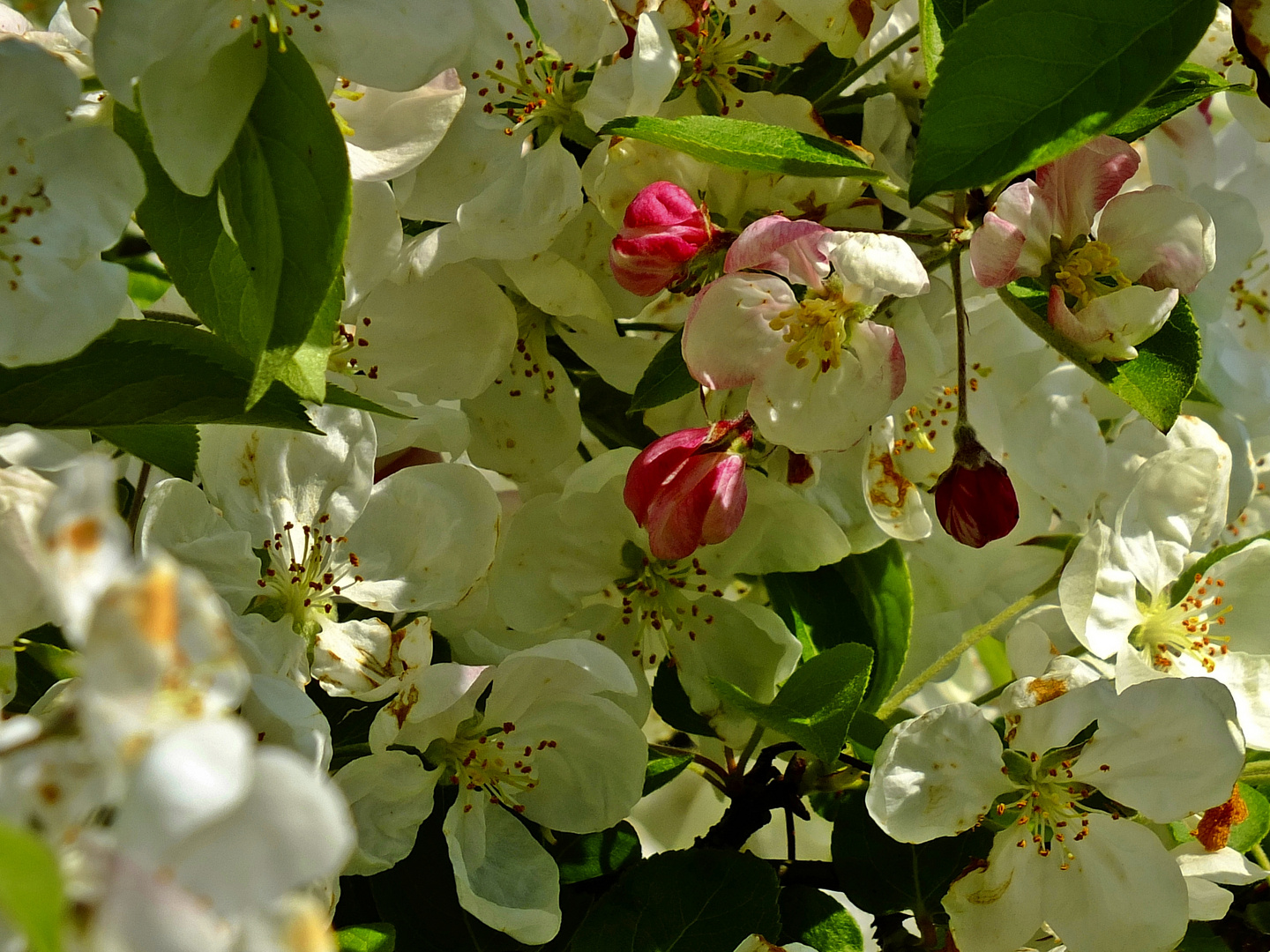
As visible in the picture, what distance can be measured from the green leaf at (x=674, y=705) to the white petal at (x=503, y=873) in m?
0.14

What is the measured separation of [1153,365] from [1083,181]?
0.10 meters

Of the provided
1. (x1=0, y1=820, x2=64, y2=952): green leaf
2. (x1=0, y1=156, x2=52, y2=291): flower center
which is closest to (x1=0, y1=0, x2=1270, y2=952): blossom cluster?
(x1=0, y1=156, x2=52, y2=291): flower center

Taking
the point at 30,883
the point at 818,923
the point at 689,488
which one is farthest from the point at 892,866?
the point at 30,883

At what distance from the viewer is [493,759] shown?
→ 71cm

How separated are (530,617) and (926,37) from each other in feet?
1.28

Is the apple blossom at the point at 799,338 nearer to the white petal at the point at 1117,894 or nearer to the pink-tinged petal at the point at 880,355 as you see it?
the pink-tinged petal at the point at 880,355

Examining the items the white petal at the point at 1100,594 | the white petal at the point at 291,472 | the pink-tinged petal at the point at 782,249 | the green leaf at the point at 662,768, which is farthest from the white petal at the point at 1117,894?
the white petal at the point at 291,472

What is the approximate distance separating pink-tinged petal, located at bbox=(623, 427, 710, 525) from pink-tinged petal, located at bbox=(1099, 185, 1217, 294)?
0.23m

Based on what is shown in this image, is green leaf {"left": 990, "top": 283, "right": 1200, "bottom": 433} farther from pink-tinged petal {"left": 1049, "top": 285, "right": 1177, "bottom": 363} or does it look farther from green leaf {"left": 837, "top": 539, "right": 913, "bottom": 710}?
green leaf {"left": 837, "top": 539, "right": 913, "bottom": 710}

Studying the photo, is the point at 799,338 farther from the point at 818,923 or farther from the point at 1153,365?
the point at 818,923

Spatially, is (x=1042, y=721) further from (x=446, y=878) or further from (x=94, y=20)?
(x=94, y=20)

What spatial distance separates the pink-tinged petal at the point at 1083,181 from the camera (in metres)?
0.62

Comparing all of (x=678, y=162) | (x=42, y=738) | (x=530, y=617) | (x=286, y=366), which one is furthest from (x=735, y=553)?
(x=42, y=738)

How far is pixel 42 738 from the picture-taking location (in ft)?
0.91
